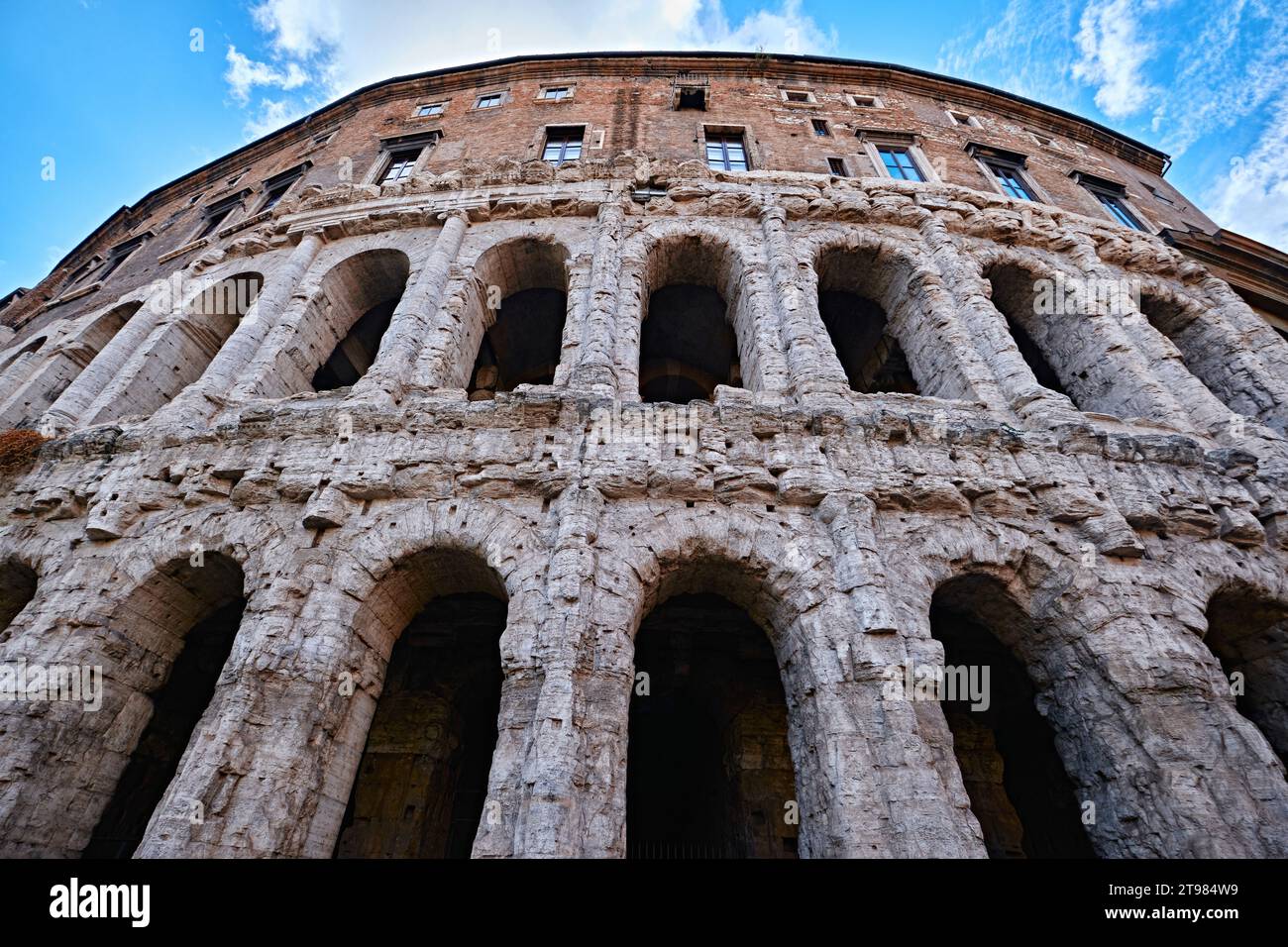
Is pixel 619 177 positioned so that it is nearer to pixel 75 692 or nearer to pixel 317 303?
pixel 317 303

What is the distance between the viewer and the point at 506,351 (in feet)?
38.1

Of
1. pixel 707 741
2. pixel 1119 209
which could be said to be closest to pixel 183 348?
pixel 707 741

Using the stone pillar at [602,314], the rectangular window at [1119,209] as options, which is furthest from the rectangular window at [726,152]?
the rectangular window at [1119,209]

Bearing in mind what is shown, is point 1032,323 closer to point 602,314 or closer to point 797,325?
point 797,325

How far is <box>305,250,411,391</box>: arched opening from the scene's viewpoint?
30.6 feet

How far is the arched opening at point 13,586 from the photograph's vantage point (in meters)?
6.50

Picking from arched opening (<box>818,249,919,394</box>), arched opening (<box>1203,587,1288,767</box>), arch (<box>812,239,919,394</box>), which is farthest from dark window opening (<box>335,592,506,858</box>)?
arched opening (<box>1203,587,1288,767</box>)

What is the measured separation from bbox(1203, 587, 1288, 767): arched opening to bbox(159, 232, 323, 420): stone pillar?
474 inches

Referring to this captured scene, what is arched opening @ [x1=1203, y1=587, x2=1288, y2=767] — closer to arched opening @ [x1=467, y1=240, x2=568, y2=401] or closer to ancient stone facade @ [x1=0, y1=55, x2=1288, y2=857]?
ancient stone facade @ [x1=0, y1=55, x2=1288, y2=857]

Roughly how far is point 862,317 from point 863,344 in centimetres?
51

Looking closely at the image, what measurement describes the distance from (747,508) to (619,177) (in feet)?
23.8

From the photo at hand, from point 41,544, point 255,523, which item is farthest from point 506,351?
point 41,544

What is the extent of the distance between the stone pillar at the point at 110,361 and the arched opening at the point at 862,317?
11273 mm

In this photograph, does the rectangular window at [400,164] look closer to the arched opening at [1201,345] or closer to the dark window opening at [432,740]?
the dark window opening at [432,740]
